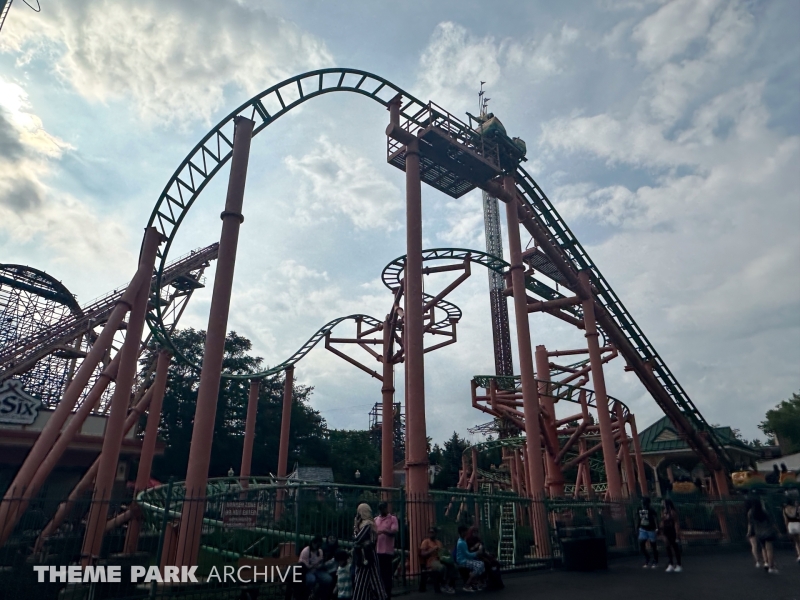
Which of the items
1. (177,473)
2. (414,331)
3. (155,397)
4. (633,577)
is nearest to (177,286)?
(177,473)

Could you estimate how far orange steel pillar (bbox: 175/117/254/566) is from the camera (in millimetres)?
7582

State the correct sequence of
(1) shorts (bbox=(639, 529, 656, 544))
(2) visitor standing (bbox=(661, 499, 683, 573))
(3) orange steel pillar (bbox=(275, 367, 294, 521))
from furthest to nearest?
A: 1. (3) orange steel pillar (bbox=(275, 367, 294, 521))
2. (1) shorts (bbox=(639, 529, 656, 544))
3. (2) visitor standing (bbox=(661, 499, 683, 573))

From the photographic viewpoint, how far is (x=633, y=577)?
9133 millimetres

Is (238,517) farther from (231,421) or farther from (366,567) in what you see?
(231,421)

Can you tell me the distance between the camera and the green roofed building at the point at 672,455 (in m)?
28.4

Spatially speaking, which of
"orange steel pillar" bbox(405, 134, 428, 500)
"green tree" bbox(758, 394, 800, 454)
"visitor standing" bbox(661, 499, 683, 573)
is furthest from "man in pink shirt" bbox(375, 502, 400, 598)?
"green tree" bbox(758, 394, 800, 454)

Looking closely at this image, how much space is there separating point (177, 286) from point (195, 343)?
30.3ft

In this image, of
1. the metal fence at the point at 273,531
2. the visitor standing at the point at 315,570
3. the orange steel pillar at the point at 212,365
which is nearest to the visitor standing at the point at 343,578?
the visitor standing at the point at 315,570

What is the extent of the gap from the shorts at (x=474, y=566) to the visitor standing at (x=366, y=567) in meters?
2.35

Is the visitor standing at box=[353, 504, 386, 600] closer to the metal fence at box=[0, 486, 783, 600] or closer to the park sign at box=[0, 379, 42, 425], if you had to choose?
the metal fence at box=[0, 486, 783, 600]

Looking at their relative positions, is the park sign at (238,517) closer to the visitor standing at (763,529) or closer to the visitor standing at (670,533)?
the visitor standing at (670,533)

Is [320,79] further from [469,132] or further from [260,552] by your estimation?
[260,552]

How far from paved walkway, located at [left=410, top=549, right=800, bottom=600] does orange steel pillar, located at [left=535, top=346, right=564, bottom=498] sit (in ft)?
20.3

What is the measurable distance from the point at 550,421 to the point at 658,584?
9.45m
